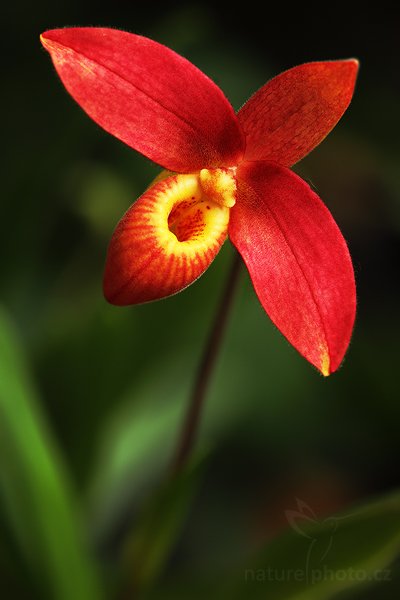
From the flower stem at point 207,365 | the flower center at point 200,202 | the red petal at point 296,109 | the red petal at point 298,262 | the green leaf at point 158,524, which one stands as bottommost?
the green leaf at point 158,524

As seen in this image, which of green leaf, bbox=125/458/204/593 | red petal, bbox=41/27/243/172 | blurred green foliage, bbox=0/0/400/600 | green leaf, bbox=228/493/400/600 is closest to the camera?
red petal, bbox=41/27/243/172

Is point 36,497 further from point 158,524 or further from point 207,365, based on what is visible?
point 207,365

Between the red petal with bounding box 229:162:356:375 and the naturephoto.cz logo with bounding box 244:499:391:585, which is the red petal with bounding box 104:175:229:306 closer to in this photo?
Answer: the red petal with bounding box 229:162:356:375

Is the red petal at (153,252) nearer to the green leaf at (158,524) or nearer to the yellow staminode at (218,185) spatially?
the yellow staminode at (218,185)

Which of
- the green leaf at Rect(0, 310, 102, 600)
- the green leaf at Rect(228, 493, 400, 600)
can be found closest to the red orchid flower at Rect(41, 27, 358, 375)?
the green leaf at Rect(228, 493, 400, 600)

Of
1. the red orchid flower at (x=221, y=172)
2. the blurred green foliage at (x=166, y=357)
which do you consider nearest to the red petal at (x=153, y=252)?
the red orchid flower at (x=221, y=172)

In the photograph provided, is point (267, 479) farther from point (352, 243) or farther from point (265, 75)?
point (265, 75)

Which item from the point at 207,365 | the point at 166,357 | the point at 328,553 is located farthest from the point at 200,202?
the point at 166,357
